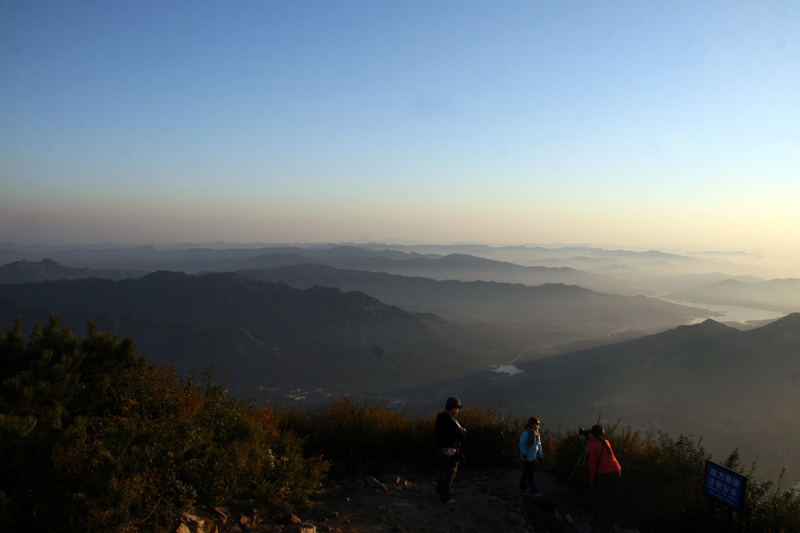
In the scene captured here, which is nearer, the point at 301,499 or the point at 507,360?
the point at 301,499

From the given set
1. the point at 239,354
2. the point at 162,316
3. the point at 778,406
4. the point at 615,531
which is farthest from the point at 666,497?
the point at 162,316

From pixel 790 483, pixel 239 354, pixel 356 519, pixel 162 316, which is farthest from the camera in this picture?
pixel 162 316

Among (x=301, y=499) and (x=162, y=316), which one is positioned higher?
(x=301, y=499)

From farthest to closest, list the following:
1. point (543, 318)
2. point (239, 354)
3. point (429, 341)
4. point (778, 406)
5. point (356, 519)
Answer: point (543, 318) < point (429, 341) < point (239, 354) < point (778, 406) < point (356, 519)

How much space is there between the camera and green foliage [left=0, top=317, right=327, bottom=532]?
12.5 feet

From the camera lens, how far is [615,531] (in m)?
6.32

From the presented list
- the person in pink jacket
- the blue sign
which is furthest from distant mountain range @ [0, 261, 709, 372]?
the blue sign

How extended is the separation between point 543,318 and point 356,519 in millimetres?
145379

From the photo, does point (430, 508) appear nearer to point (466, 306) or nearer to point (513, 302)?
point (466, 306)

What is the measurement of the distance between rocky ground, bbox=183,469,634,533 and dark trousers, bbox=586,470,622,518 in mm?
237

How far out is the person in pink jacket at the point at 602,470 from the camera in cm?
671

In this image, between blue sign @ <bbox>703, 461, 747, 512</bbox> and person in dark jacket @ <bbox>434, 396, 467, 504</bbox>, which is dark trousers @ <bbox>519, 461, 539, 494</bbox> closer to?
person in dark jacket @ <bbox>434, 396, 467, 504</bbox>

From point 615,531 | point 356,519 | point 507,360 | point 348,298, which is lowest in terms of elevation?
point 507,360

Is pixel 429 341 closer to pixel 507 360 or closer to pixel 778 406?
pixel 507 360
